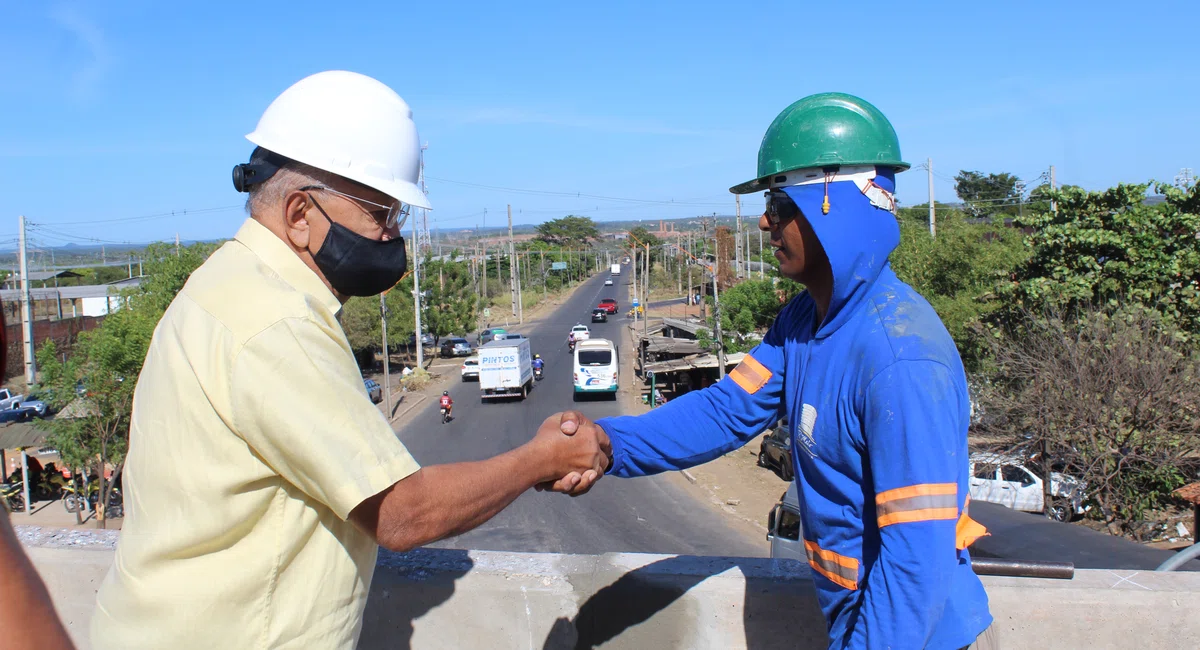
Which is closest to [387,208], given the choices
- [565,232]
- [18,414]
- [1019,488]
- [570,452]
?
[570,452]

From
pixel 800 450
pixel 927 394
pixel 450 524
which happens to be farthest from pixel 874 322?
pixel 450 524

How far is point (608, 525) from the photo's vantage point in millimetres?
19156

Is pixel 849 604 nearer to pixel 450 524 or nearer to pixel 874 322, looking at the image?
pixel 874 322

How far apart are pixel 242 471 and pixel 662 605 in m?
1.75

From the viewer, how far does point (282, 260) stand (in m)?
1.92

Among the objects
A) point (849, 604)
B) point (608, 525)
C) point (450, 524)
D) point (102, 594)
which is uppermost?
point (450, 524)

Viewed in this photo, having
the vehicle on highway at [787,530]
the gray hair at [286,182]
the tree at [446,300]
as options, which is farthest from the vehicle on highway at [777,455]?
the tree at [446,300]

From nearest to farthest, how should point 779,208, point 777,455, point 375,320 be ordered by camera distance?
point 779,208 → point 777,455 → point 375,320

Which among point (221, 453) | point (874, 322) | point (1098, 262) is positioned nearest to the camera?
point (221, 453)

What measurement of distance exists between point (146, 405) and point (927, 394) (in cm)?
173

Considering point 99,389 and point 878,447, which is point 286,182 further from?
point 99,389

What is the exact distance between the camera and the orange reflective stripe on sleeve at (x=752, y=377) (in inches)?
106

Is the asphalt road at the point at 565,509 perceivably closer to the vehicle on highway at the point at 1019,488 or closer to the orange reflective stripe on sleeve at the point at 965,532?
the vehicle on highway at the point at 1019,488

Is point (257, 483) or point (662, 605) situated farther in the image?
point (662, 605)
